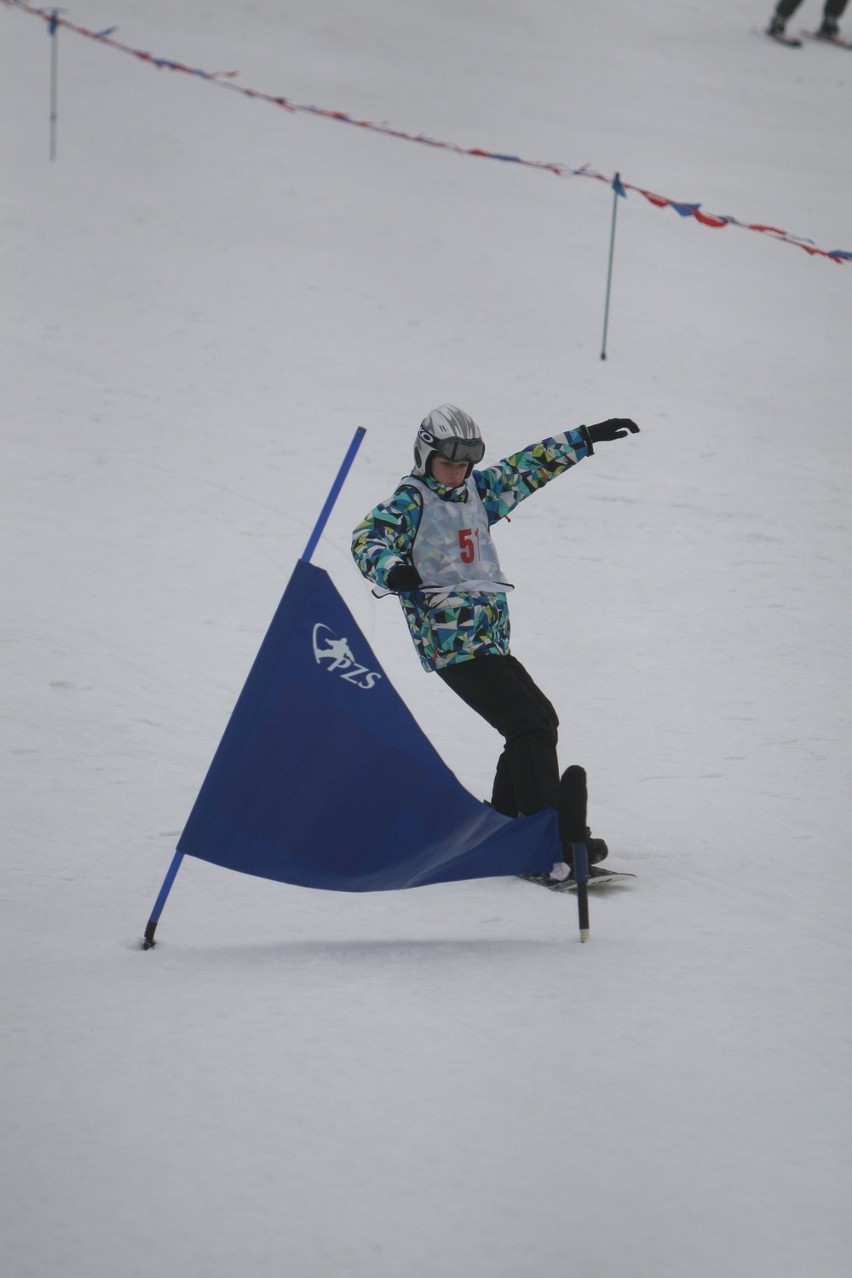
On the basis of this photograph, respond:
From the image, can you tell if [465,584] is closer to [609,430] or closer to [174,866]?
[609,430]

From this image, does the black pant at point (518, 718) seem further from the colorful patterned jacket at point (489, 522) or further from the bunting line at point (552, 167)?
the bunting line at point (552, 167)

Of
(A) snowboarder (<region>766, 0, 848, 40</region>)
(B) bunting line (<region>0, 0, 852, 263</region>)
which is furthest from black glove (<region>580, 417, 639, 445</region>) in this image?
(A) snowboarder (<region>766, 0, 848, 40</region>)

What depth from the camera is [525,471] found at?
5.52 meters

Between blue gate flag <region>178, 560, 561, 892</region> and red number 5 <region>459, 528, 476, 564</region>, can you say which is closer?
blue gate flag <region>178, 560, 561, 892</region>

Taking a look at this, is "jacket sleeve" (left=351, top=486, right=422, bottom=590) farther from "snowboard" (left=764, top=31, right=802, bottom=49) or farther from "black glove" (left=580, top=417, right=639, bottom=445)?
"snowboard" (left=764, top=31, right=802, bottom=49)

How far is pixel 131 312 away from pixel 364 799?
8.03 metres

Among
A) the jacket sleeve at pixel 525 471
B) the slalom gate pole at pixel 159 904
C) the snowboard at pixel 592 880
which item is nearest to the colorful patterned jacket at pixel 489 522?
the jacket sleeve at pixel 525 471

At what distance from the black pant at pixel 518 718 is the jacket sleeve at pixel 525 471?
0.53 metres

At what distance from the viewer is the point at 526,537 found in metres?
9.17

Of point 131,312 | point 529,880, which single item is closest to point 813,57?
point 131,312

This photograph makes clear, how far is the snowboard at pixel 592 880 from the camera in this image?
526cm

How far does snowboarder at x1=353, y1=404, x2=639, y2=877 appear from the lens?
205 inches

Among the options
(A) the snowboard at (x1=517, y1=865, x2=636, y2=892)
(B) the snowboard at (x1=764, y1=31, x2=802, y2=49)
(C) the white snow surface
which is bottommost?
(A) the snowboard at (x1=517, y1=865, x2=636, y2=892)

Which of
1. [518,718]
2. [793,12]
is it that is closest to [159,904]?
[518,718]
